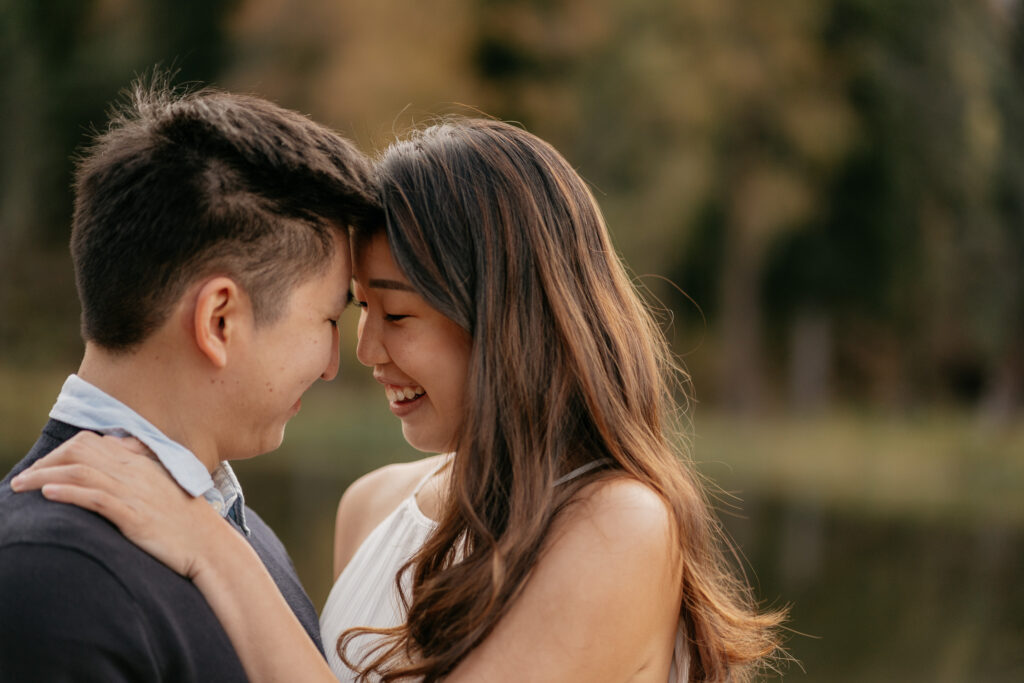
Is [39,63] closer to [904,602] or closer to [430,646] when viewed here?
[904,602]

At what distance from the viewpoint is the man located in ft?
5.71

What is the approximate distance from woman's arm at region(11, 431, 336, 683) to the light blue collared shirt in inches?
0.8

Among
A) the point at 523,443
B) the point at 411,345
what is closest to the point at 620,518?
the point at 523,443

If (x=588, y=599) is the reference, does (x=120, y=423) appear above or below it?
above

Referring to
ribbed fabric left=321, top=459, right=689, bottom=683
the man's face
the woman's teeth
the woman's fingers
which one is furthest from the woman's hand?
ribbed fabric left=321, top=459, right=689, bottom=683

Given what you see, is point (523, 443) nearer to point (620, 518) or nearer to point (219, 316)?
point (620, 518)

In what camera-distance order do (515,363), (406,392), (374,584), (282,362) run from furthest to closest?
(374,584) → (406,392) → (515,363) → (282,362)

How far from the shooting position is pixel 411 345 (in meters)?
2.46

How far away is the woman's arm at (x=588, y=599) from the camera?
2186 millimetres

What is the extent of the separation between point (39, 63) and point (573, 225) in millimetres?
13363

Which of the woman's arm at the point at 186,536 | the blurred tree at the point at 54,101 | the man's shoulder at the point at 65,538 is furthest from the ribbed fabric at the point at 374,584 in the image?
the blurred tree at the point at 54,101

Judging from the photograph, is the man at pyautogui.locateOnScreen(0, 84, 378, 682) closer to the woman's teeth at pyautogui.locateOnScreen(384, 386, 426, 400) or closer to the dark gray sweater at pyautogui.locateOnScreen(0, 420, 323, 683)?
the dark gray sweater at pyautogui.locateOnScreen(0, 420, 323, 683)

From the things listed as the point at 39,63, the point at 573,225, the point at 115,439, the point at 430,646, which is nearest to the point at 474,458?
the point at 430,646

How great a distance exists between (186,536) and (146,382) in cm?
28
